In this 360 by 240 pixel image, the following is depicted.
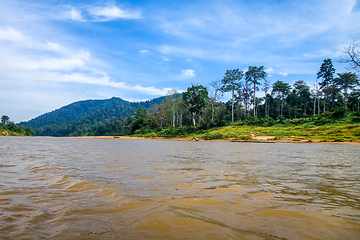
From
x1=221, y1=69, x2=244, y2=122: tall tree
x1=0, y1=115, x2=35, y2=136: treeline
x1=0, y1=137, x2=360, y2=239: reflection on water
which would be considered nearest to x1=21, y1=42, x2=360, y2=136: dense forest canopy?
x1=221, y1=69, x2=244, y2=122: tall tree

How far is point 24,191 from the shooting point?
3762 mm

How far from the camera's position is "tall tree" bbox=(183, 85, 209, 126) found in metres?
47.4

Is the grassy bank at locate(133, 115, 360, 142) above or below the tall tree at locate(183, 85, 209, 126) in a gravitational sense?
below

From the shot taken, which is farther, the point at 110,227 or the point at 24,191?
the point at 24,191

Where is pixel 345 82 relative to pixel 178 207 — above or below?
above

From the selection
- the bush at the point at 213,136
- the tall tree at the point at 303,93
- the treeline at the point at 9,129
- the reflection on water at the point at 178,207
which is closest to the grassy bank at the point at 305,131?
the bush at the point at 213,136

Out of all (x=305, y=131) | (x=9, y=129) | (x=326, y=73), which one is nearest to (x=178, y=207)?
(x=305, y=131)

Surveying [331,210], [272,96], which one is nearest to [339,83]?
[272,96]

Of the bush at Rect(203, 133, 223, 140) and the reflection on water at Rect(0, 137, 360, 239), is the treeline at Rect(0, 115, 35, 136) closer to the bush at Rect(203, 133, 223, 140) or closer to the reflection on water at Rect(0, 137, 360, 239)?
the bush at Rect(203, 133, 223, 140)

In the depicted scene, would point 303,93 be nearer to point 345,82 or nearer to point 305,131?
point 345,82

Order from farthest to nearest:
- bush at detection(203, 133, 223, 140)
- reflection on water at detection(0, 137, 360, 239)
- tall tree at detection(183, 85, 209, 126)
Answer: tall tree at detection(183, 85, 209, 126)
bush at detection(203, 133, 223, 140)
reflection on water at detection(0, 137, 360, 239)

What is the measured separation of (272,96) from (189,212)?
68443mm

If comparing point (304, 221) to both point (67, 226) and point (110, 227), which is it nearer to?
point (110, 227)

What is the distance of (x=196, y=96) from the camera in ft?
155
